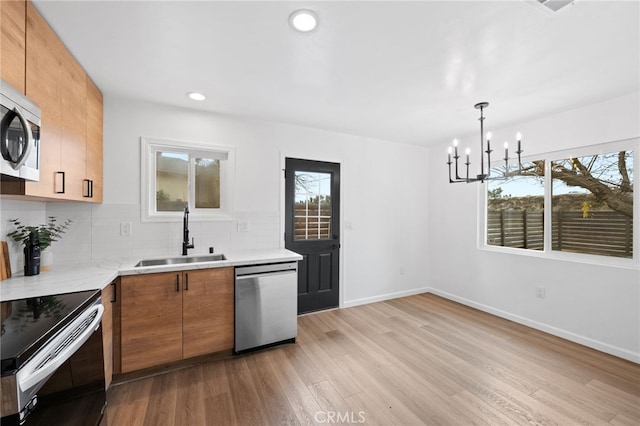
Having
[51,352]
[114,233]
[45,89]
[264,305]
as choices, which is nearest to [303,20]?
[45,89]

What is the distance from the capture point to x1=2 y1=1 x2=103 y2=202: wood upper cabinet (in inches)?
57.4

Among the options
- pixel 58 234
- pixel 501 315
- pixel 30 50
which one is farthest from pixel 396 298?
pixel 30 50

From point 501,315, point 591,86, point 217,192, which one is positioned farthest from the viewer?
point 501,315

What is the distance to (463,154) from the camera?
13.2 feet

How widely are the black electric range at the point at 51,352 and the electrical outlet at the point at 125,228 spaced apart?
3.87ft

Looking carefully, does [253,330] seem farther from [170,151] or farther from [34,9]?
[34,9]

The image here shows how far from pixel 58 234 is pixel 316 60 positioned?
275 centimetres

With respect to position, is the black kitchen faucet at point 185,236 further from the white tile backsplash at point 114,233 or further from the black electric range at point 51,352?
the black electric range at point 51,352

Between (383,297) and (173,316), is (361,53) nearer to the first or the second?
(173,316)

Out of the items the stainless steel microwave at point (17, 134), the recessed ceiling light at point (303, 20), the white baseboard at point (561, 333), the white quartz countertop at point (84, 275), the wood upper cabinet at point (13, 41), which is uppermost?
the recessed ceiling light at point (303, 20)

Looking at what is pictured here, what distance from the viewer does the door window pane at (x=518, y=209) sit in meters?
3.26

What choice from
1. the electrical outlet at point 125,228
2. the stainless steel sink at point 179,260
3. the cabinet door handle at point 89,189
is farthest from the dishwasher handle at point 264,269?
the cabinet door handle at point 89,189

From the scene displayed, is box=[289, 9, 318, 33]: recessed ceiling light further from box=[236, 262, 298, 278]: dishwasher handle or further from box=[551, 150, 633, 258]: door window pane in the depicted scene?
box=[551, 150, 633, 258]: door window pane

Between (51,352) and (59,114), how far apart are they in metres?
1.50
